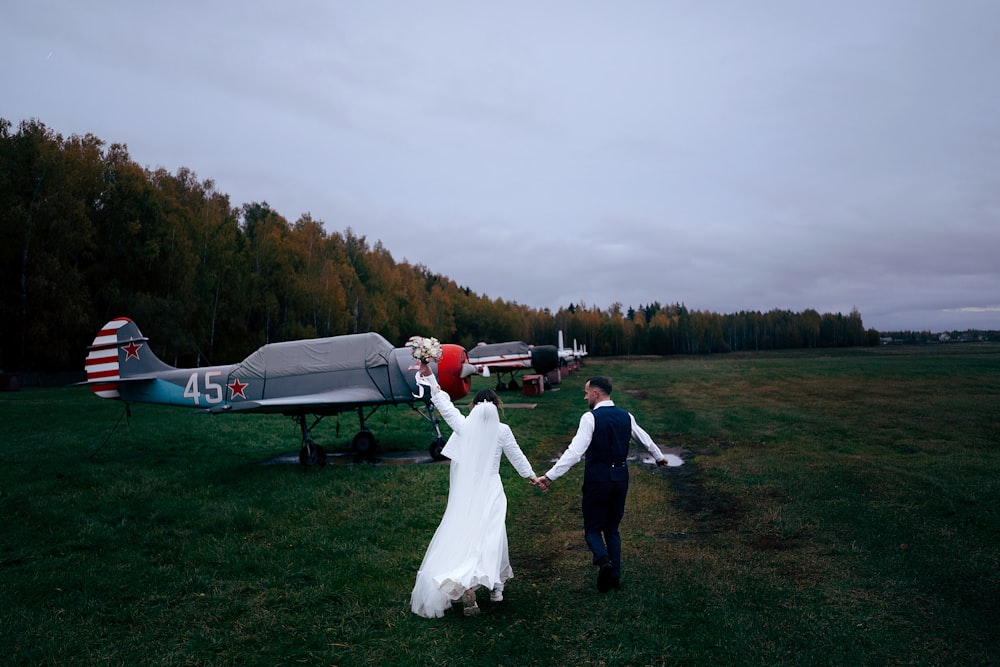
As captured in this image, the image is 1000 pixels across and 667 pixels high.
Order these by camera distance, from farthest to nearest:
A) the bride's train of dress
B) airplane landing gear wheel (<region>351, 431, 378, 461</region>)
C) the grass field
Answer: airplane landing gear wheel (<region>351, 431, 378, 461</region>) < the bride's train of dress < the grass field

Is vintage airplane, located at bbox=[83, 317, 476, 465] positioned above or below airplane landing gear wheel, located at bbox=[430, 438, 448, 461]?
above

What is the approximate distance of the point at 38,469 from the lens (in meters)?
12.1

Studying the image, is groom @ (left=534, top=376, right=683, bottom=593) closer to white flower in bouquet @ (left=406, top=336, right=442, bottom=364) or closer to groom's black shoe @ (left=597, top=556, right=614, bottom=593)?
groom's black shoe @ (left=597, top=556, right=614, bottom=593)

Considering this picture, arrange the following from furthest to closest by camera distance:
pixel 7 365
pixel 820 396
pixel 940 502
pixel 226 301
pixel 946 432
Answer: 1. pixel 226 301
2. pixel 7 365
3. pixel 820 396
4. pixel 946 432
5. pixel 940 502

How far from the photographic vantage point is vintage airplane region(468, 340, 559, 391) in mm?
34281

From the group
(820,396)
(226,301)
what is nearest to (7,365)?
(226,301)

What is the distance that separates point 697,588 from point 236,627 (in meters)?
4.50

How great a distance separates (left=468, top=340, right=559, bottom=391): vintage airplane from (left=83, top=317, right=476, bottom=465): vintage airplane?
800 inches

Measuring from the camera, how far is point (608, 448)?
5887mm

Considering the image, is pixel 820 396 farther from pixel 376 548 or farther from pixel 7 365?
pixel 7 365

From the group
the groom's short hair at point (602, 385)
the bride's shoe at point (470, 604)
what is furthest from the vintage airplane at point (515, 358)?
the bride's shoe at point (470, 604)

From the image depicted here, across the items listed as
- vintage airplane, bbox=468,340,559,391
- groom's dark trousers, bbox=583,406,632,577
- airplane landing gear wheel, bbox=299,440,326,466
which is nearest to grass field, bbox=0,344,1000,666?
groom's dark trousers, bbox=583,406,632,577

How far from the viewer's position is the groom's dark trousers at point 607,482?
5.88 metres

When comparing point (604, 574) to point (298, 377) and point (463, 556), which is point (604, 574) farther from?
point (298, 377)
